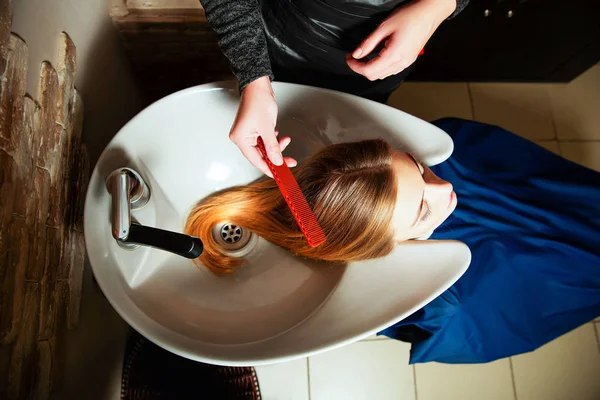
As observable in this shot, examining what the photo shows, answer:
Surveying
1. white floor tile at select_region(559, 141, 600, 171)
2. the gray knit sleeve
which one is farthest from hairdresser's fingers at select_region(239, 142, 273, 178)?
white floor tile at select_region(559, 141, 600, 171)

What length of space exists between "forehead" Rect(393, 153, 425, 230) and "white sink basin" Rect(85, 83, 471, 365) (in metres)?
0.07

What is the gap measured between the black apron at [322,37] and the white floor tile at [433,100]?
78 centimetres

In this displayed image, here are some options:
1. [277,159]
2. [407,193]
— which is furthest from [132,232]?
[407,193]

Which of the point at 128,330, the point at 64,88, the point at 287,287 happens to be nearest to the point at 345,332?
the point at 287,287

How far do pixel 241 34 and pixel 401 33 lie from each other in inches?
10.9

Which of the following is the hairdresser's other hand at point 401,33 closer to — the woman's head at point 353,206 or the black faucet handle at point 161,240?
the woman's head at point 353,206

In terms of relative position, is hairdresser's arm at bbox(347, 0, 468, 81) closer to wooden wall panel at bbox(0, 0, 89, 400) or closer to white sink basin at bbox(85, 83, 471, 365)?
white sink basin at bbox(85, 83, 471, 365)

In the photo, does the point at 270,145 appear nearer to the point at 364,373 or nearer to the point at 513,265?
the point at 513,265

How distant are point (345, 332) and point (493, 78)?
155 cm

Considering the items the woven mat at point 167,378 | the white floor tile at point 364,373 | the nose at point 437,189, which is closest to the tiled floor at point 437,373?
the white floor tile at point 364,373

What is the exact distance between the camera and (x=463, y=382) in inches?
58.5

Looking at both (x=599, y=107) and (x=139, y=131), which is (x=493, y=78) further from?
(x=139, y=131)

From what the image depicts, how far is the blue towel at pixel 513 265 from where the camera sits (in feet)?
3.31

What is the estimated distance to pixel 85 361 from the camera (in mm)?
857
